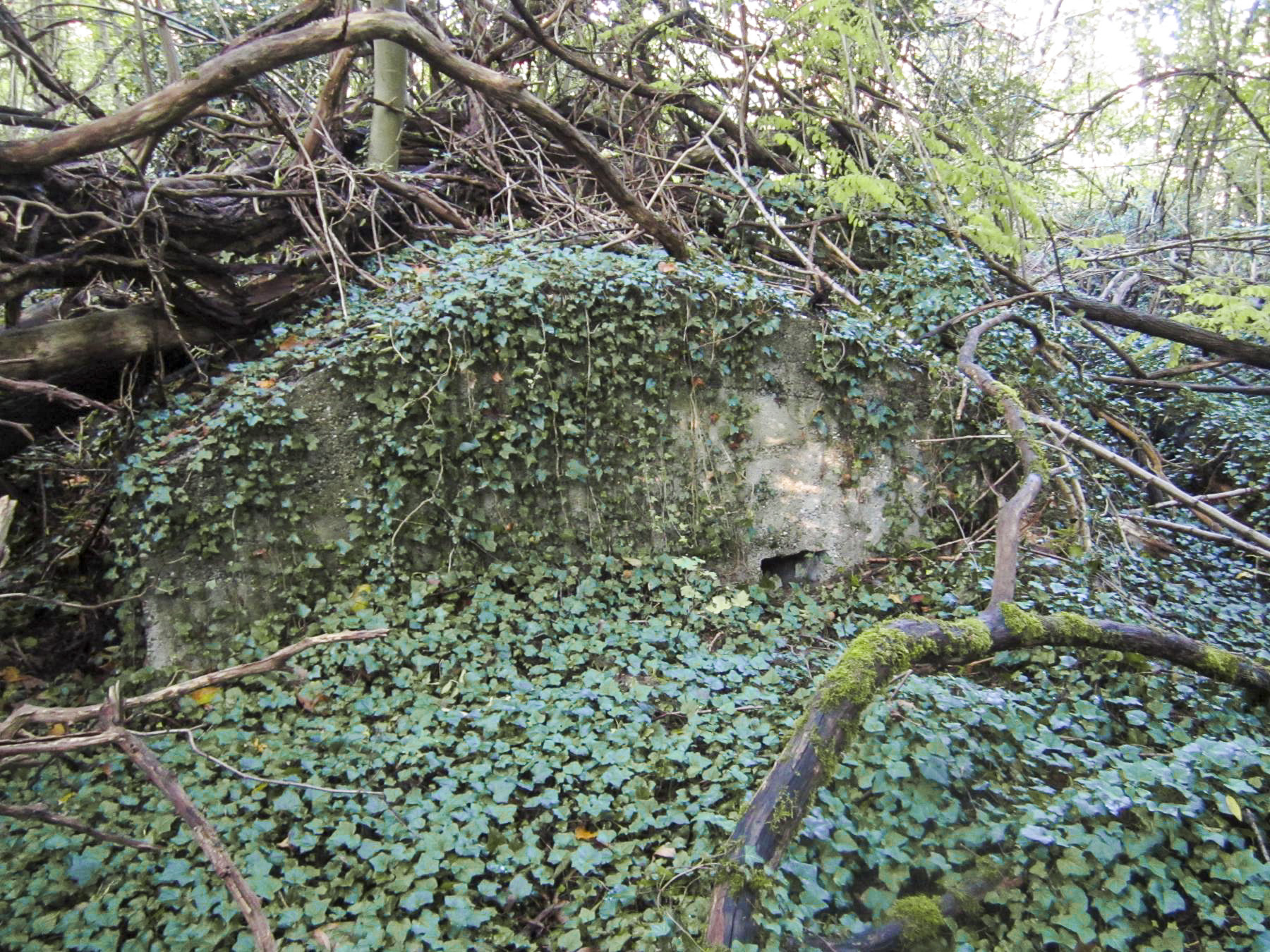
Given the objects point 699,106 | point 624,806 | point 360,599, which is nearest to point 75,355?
point 360,599

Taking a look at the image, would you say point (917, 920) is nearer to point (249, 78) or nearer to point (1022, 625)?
point (1022, 625)

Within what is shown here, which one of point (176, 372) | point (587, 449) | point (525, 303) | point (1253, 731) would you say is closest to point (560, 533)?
point (587, 449)

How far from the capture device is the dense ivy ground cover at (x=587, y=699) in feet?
10.3

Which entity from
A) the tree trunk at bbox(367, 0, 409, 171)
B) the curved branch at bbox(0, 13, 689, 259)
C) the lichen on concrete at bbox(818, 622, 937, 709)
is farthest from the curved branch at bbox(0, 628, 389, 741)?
the tree trunk at bbox(367, 0, 409, 171)

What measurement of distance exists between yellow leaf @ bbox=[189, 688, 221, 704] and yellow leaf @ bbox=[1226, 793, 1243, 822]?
4.85 m

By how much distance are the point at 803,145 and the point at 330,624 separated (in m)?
6.43

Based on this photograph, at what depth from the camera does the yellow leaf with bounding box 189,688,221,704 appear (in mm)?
4395

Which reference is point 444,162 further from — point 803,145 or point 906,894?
point 906,894

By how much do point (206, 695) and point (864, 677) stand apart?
3.55 meters

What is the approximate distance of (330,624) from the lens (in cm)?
476

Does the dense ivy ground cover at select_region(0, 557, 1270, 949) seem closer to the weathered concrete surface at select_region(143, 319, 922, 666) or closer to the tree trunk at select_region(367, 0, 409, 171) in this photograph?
the weathered concrete surface at select_region(143, 319, 922, 666)

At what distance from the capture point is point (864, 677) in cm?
326

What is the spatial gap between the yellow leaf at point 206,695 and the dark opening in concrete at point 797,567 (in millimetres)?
3713

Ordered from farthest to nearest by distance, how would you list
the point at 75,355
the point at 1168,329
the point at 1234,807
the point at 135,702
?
the point at 1168,329, the point at 75,355, the point at 1234,807, the point at 135,702
